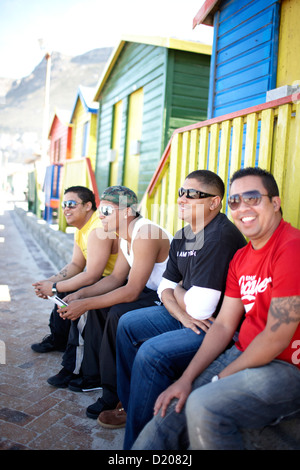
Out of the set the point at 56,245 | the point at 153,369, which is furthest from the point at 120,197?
the point at 56,245

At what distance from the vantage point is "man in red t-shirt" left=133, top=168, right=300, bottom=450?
1578mm

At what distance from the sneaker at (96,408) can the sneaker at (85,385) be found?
13.6 inches

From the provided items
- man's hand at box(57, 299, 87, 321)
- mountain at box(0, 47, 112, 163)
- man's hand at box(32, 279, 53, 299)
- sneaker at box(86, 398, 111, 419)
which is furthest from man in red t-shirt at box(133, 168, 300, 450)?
mountain at box(0, 47, 112, 163)

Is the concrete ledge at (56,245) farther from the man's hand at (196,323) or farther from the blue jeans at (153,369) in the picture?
the blue jeans at (153,369)

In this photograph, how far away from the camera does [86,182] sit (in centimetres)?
783

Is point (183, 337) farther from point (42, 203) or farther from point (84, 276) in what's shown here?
point (42, 203)

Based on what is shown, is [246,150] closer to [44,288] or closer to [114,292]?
[114,292]

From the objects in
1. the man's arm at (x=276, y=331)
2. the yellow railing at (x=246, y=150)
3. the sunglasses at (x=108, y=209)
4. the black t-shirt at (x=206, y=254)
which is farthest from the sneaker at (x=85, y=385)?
the yellow railing at (x=246, y=150)

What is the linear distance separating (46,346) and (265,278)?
2.62m

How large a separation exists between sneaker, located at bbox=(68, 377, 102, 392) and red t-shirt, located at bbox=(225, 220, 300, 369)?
149 centimetres

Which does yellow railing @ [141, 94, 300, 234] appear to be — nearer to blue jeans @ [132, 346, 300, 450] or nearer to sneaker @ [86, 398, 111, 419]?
blue jeans @ [132, 346, 300, 450]

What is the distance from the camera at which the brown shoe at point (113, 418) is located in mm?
2523

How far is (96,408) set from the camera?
2652 millimetres
